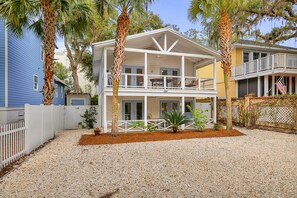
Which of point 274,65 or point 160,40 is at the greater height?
point 160,40

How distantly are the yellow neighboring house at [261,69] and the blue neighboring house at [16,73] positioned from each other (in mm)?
18327

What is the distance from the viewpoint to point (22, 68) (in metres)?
14.1

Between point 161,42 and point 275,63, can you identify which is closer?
point 161,42

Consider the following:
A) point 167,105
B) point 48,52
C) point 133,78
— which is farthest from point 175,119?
point 48,52

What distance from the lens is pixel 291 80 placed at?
19984mm

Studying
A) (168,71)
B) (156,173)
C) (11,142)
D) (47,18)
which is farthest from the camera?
(168,71)

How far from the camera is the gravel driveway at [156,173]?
410cm

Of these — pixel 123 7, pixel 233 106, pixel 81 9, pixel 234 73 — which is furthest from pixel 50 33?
pixel 234 73

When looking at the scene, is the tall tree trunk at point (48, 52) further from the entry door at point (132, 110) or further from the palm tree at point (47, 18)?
the entry door at point (132, 110)

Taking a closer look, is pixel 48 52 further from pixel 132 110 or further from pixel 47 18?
pixel 132 110

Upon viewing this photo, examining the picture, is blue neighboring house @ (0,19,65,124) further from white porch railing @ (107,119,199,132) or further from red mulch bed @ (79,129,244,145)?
white porch railing @ (107,119,199,132)

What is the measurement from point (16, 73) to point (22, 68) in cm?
106

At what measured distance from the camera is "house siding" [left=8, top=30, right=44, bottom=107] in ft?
41.0

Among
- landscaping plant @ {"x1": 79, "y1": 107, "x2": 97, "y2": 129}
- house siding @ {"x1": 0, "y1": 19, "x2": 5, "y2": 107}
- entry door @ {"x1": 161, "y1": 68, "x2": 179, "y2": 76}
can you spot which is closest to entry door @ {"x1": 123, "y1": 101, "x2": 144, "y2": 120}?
landscaping plant @ {"x1": 79, "y1": 107, "x2": 97, "y2": 129}
